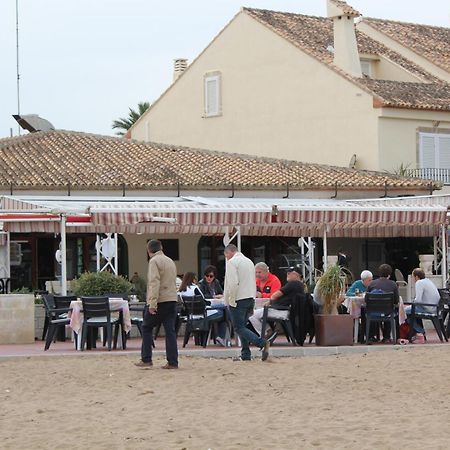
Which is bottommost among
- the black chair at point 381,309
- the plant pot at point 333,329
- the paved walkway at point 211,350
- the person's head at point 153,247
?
the paved walkway at point 211,350

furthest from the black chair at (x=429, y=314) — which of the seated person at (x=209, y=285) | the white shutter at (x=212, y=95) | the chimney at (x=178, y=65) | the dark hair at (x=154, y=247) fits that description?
the chimney at (x=178, y=65)

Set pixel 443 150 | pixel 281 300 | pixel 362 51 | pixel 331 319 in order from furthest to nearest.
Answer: pixel 362 51 < pixel 443 150 < pixel 331 319 < pixel 281 300

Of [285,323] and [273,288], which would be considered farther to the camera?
[273,288]

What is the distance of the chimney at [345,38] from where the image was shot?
4194cm

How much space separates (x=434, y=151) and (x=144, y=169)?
9775mm

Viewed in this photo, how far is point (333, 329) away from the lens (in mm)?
20625

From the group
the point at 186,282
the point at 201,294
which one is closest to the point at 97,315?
the point at 201,294

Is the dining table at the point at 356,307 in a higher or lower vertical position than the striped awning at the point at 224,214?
lower

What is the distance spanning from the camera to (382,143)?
3984 centimetres

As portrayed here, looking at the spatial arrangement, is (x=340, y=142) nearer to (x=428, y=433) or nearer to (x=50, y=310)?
(x=50, y=310)

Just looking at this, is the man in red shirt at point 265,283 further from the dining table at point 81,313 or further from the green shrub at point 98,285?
the green shrub at point 98,285

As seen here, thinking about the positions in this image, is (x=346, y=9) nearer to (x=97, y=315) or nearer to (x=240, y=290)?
(x=97, y=315)

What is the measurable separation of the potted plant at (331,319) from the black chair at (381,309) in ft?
1.27

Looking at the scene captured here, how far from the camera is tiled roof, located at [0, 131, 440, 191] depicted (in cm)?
3553
